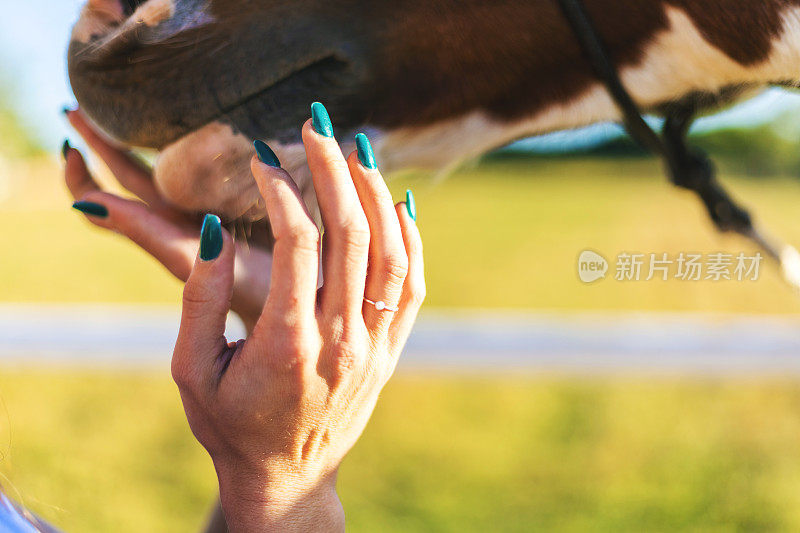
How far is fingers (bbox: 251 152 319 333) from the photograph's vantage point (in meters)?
0.47

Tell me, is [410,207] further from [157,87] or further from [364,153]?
[157,87]

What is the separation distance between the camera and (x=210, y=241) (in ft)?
1.64

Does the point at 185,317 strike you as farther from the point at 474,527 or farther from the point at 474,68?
the point at 474,527

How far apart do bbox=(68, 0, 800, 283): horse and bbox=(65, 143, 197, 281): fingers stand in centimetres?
4

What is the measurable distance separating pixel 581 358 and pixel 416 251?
82.2 inches

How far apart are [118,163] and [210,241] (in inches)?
13.4

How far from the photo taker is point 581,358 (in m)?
2.51

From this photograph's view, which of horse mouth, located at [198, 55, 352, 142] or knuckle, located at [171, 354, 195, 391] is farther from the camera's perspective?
horse mouth, located at [198, 55, 352, 142]

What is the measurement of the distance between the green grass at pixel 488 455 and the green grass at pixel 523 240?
67cm

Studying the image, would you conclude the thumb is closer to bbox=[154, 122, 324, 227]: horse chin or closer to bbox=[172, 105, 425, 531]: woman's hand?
bbox=[172, 105, 425, 531]: woman's hand

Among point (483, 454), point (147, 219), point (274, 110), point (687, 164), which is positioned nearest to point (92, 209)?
point (147, 219)

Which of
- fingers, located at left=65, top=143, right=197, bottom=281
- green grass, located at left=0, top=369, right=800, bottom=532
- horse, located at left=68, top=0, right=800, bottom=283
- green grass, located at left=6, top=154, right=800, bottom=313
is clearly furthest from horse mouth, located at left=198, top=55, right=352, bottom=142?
green grass, located at left=0, top=369, right=800, bottom=532

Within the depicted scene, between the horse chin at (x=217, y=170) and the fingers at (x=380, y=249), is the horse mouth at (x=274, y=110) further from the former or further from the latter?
the fingers at (x=380, y=249)

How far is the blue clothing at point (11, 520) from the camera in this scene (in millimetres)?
479
